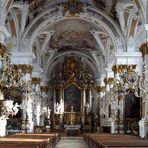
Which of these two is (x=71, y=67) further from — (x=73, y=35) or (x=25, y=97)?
(x=25, y=97)

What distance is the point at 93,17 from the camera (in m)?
24.8

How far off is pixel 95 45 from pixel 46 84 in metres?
7.20

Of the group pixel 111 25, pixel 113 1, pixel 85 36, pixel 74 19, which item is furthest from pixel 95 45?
pixel 113 1

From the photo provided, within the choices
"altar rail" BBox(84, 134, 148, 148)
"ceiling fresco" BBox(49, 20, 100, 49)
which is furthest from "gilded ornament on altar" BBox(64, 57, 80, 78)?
"altar rail" BBox(84, 134, 148, 148)

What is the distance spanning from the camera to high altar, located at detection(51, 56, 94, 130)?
37.1 metres

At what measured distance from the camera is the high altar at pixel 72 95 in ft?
122

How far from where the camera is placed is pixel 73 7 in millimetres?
24375

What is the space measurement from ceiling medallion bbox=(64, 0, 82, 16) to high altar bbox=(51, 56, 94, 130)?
44.1 feet

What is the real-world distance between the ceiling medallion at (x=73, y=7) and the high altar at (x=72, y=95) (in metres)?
13.4

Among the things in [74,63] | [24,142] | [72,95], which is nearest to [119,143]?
[24,142]

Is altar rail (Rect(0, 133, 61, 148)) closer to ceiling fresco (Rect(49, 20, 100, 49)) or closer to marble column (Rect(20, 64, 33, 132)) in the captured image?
marble column (Rect(20, 64, 33, 132))

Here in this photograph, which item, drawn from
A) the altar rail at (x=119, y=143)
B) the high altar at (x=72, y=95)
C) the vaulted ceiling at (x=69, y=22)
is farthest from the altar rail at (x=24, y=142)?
the high altar at (x=72, y=95)

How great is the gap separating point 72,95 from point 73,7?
48.5 feet

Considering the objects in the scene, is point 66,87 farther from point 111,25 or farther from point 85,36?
point 111,25
